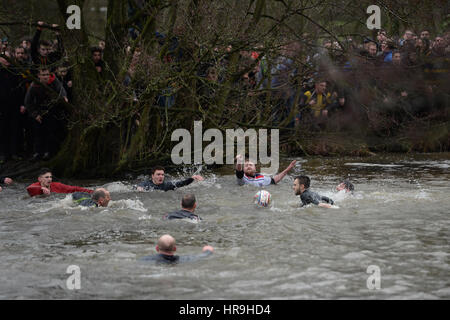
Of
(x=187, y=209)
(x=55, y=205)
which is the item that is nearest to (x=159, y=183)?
(x=55, y=205)

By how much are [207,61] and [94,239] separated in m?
6.59

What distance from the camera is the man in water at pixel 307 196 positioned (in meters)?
12.5

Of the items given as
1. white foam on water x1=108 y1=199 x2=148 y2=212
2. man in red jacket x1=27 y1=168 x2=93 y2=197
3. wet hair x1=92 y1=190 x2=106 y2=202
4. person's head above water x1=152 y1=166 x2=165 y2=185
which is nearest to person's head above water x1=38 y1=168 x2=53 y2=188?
man in red jacket x1=27 y1=168 x2=93 y2=197

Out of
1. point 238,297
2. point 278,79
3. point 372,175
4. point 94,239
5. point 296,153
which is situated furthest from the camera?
point 296,153

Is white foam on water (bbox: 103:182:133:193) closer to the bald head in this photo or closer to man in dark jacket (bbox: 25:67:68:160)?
man in dark jacket (bbox: 25:67:68:160)

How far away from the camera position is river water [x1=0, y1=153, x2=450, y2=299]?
25.1 feet

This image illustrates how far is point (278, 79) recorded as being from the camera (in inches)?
756

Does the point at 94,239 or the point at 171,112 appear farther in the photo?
the point at 171,112

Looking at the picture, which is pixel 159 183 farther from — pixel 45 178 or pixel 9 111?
pixel 9 111

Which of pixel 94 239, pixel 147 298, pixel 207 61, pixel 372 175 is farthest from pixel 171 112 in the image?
pixel 147 298

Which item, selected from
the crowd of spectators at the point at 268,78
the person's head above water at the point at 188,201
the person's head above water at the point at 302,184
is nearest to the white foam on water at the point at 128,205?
the person's head above water at the point at 188,201

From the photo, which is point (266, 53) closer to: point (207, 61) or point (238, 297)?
point (207, 61)

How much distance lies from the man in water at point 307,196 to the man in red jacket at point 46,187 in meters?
3.91

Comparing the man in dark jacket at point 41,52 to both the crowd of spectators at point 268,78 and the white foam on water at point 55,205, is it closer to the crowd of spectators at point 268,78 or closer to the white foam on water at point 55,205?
the crowd of spectators at point 268,78
